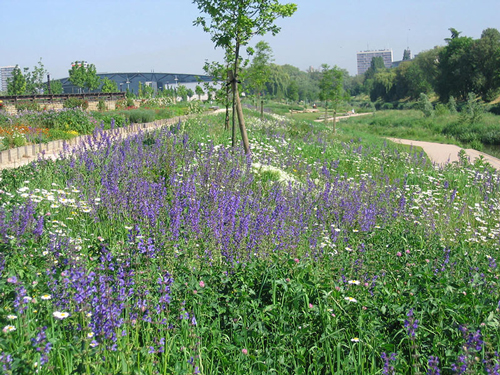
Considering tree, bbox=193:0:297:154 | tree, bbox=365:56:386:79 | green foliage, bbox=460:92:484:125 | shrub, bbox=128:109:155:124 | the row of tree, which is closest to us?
tree, bbox=193:0:297:154

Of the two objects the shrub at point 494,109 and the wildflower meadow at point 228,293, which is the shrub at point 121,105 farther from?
the shrub at point 494,109

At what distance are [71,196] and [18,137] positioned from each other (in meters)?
7.98

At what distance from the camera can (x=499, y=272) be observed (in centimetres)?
410

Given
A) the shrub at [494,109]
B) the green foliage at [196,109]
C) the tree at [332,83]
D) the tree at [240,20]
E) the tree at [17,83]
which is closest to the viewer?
the tree at [240,20]

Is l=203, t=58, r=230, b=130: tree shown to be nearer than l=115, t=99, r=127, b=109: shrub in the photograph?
Yes

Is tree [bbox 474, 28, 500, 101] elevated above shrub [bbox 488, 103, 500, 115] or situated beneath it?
elevated above

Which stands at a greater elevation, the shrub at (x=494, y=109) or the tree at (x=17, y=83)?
the tree at (x=17, y=83)

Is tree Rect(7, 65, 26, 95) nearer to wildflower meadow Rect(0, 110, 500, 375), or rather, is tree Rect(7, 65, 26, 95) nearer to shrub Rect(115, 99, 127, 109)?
shrub Rect(115, 99, 127, 109)

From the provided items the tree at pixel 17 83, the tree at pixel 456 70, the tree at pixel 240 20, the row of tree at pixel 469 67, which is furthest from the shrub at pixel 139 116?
the tree at pixel 456 70

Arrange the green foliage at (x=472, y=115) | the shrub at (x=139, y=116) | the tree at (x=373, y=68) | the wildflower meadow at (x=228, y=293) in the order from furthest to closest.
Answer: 1. the tree at (x=373, y=68)
2. the green foliage at (x=472, y=115)
3. the shrub at (x=139, y=116)
4. the wildflower meadow at (x=228, y=293)

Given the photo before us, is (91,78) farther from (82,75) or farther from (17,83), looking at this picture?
(17,83)

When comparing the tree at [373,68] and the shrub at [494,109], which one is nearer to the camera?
the shrub at [494,109]

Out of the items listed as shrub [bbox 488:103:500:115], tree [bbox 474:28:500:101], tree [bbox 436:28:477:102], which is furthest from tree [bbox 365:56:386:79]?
shrub [bbox 488:103:500:115]

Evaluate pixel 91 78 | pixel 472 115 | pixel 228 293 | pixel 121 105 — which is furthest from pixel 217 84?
pixel 91 78
